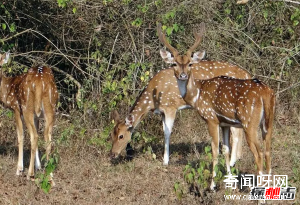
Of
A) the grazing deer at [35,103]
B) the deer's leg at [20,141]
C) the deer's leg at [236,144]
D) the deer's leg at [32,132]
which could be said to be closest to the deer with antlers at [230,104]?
the deer's leg at [236,144]

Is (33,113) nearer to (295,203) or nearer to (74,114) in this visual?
(74,114)

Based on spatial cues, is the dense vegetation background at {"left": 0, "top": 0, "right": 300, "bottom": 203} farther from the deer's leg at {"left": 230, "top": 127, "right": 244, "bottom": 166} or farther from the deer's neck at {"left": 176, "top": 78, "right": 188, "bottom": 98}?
the deer's neck at {"left": 176, "top": 78, "right": 188, "bottom": 98}

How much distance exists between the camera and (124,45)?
13.1 m

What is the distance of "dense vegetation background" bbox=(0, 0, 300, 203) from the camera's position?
41.1ft

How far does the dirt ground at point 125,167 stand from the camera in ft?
30.7

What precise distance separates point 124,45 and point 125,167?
9.84 ft

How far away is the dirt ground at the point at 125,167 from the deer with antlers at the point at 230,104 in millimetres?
556

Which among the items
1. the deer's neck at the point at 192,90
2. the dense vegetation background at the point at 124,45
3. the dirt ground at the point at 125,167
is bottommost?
the dirt ground at the point at 125,167

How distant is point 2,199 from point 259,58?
600 cm

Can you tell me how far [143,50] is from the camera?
1289 centimetres

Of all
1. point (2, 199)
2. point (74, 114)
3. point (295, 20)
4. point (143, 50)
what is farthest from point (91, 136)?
point (295, 20)

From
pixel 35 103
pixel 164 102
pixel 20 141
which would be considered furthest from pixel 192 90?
pixel 20 141

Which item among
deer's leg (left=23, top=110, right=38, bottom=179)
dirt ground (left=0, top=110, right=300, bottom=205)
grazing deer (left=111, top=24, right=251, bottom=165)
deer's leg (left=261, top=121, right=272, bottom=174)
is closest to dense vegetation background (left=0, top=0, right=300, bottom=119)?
grazing deer (left=111, top=24, right=251, bottom=165)

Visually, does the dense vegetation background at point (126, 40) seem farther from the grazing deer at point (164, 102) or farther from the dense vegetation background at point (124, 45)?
the grazing deer at point (164, 102)
